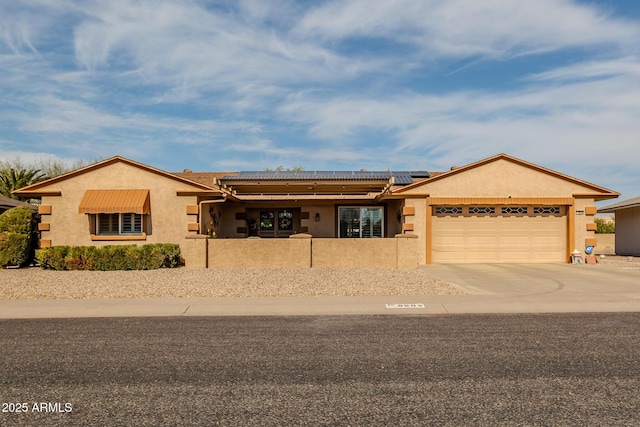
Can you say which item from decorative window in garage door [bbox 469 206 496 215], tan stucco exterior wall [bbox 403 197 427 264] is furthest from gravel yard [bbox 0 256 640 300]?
decorative window in garage door [bbox 469 206 496 215]

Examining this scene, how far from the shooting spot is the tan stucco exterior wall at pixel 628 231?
2694 cm

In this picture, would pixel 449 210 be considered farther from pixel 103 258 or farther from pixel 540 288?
pixel 103 258

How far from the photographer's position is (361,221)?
24.6 m

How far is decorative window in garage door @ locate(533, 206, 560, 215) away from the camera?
21.4 meters

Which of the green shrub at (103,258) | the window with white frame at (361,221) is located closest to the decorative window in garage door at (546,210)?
the window with white frame at (361,221)

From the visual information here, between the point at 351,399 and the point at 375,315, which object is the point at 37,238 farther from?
the point at 351,399

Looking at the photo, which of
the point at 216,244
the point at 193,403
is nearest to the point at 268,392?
the point at 193,403

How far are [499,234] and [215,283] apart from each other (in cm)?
1306

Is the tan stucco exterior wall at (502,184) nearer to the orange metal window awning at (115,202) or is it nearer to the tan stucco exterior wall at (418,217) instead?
the tan stucco exterior wall at (418,217)

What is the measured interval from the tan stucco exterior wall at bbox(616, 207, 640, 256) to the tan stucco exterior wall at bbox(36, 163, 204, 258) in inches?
947

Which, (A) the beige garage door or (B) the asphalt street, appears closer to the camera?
(B) the asphalt street

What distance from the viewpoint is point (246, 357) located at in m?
6.50

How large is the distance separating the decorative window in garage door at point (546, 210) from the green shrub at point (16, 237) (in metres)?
21.5

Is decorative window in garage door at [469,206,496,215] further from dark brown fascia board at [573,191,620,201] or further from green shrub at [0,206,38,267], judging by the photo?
green shrub at [0,206,38,267]
